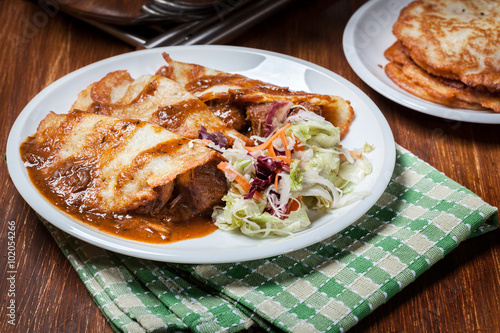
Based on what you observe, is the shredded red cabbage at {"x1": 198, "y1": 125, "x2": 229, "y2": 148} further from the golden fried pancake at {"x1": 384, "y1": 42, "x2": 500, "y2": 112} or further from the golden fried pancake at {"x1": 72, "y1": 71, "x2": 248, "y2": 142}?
the golden fried pancake at {"x1": 384, "y1": 42, "x2": 500, "y2": 112}

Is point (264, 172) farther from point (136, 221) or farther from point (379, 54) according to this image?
point (379, 54)

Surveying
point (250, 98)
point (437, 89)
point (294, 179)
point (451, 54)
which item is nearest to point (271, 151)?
point (294, 179)

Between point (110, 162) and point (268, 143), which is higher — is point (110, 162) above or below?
above

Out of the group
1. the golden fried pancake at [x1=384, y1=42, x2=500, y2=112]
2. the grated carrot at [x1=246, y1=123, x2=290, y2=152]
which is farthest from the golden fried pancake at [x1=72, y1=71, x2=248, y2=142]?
the golden fried pancake at [x1=384, y1=42, x2=500, y2=112]

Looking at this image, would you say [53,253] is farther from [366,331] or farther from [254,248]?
[366,331]

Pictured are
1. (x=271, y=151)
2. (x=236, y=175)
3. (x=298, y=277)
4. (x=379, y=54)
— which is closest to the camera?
(x=298, y=277)

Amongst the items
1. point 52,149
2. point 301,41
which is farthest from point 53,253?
point 301,41

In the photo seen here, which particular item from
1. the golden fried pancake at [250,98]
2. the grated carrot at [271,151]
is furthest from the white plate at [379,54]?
the grated carrot at [271,151]
